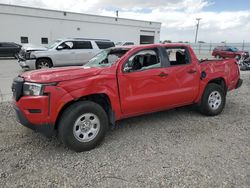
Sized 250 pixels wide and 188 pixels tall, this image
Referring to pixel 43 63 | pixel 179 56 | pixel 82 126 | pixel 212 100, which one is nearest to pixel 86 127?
pixel 82 126

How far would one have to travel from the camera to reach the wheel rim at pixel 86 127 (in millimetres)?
3422

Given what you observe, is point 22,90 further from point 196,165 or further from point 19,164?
point 196,165

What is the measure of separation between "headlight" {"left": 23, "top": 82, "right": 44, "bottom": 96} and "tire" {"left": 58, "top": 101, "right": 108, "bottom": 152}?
48 centimetres

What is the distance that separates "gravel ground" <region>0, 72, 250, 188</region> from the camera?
277 centimetres

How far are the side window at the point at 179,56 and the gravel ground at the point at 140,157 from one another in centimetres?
129

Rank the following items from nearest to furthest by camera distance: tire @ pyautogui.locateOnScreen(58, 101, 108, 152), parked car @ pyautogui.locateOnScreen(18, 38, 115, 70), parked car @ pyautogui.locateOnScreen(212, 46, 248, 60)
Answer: tire @ pyautogui.locateOnScreen(58, 101, 108, 152), parked car @ pyautogui.locateOnScreen(18, 38, 115, 70), parked car @ pyautogui.locateOnScreen(212, 46, 248, 60)

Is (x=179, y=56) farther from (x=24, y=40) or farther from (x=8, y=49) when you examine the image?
(x=24, y=40)

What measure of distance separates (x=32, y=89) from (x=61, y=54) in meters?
9.19

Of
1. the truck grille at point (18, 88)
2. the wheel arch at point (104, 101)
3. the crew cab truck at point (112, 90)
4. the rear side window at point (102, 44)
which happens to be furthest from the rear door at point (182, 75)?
the rear side window at point (102, 44)

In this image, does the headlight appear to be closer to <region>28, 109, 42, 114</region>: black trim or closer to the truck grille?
the truck grille

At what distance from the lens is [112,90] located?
3.67 meters

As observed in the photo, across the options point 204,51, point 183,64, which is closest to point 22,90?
point 183,64

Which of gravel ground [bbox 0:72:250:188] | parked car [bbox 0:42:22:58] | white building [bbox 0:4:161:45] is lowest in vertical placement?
gravel ground [bbox 0:72:250:188]

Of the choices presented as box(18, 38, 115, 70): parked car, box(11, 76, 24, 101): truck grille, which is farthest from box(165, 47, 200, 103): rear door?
box(18, 38, 115, 70): parked car
